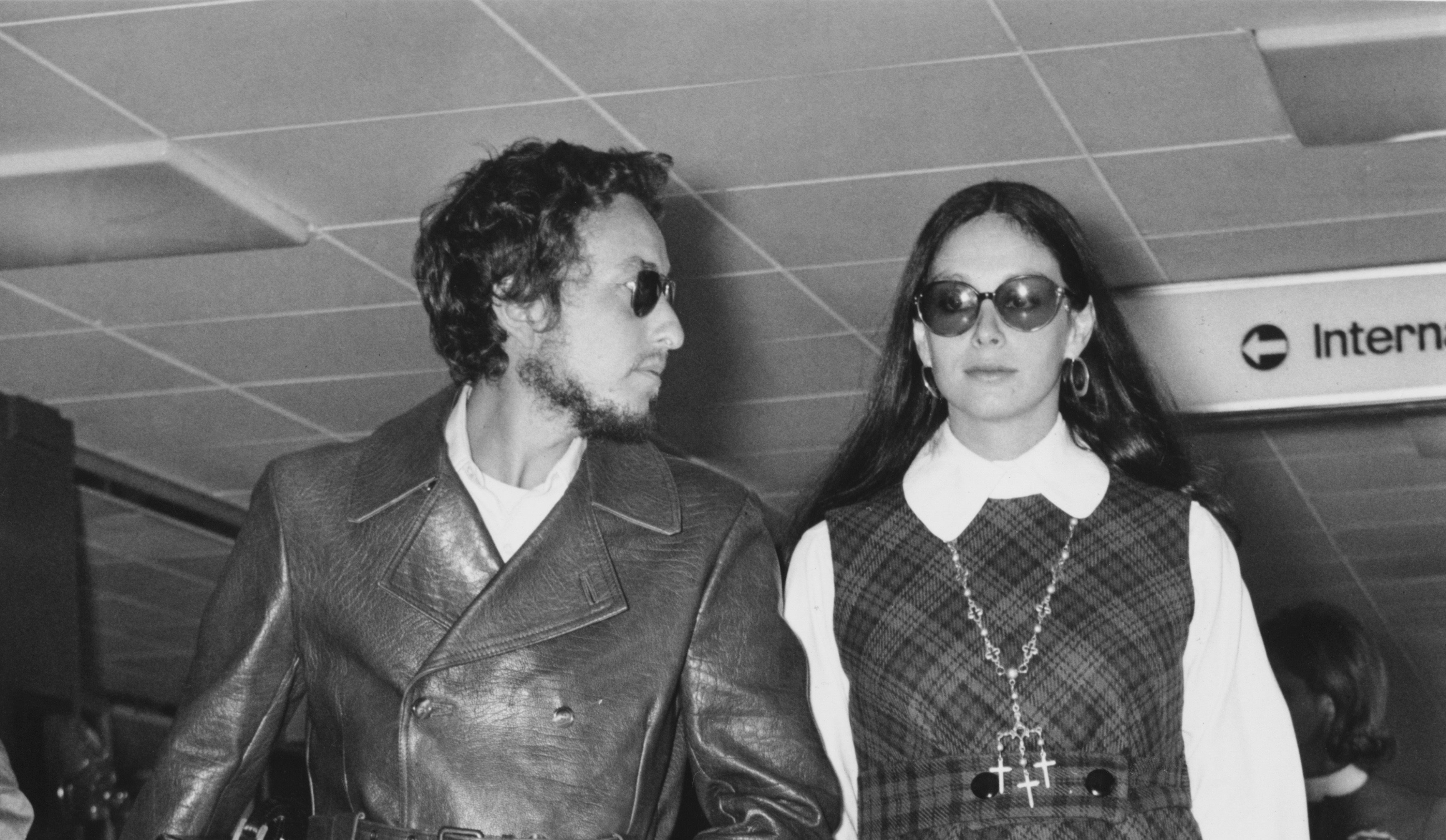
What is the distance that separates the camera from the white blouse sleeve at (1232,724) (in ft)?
9.52

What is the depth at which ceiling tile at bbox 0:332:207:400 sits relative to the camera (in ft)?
23.9

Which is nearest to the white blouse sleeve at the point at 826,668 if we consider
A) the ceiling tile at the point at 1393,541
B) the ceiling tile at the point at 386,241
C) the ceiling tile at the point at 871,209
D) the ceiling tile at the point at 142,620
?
the ceiling tile at the point at 871,209

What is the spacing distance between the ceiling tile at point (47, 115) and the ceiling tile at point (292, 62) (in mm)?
70

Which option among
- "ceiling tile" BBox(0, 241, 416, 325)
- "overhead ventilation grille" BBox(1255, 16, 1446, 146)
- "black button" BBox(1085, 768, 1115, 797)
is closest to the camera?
"black button" BBox(1085, 768, 1115, 797)

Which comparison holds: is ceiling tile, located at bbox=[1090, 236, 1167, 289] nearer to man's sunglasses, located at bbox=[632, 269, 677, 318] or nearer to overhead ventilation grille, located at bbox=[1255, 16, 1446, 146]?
overhead ventilation grille, located at bbox=[1255, 16, 1446, 146]

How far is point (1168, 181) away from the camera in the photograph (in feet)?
20.0

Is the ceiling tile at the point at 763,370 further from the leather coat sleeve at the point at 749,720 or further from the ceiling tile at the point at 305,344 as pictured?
the leather coat sleeve at the point at 749,720

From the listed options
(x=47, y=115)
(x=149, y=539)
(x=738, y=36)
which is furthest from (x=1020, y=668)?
(x=149, y=539)

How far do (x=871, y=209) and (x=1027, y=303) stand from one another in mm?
3192

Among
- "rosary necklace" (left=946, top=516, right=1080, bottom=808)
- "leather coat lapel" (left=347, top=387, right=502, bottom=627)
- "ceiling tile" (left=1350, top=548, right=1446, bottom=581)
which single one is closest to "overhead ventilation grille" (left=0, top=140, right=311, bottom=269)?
"leather coat lapel" (left=347, top=387, right=502, bottom=627)

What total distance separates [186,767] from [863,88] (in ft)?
9.46

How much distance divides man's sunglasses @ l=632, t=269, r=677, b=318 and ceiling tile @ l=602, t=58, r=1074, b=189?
2.15 metres

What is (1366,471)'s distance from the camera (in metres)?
9.64

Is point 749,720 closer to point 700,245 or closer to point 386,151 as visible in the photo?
point 386,151
